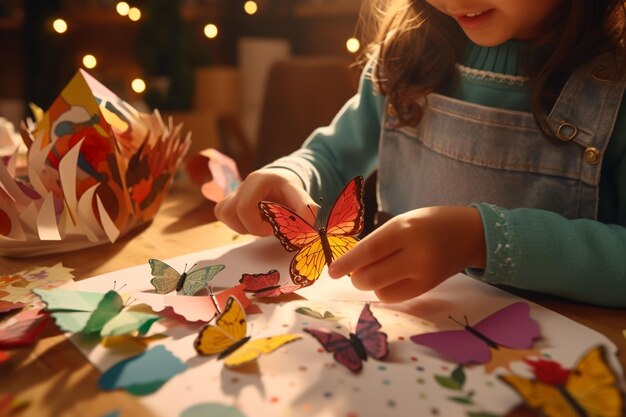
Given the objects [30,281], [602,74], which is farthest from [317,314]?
[602,74]

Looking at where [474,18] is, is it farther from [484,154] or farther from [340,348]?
[340,348]

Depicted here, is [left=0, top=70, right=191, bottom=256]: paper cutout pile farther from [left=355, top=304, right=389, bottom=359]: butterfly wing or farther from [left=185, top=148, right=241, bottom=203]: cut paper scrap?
[left=355, top=304, right=389, bottom=359]: butterfly wing

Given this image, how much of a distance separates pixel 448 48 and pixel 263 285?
1.45 ft

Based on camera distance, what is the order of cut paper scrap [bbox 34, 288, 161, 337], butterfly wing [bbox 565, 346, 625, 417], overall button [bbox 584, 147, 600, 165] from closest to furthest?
butterfly wing [bbox 565, 346, 625, 417] < cut paper scrap [bbox 34, 288, 161, 337] < overall button [bbox 584, 147, 600, 165]

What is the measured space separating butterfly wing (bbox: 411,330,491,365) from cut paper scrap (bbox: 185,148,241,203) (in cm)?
43

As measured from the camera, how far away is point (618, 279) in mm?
532

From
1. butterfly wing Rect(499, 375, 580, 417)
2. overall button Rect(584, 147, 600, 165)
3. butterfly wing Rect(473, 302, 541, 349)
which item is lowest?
butterfly wing Rect(473, 302, 541, 349)

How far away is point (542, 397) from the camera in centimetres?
35

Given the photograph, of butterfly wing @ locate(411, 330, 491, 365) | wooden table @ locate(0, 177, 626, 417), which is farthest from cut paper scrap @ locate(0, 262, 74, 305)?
butterfly wing @ locate(411, 330, 491, 365)

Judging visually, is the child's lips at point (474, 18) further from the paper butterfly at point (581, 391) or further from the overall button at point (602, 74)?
the paper butterfly at point (581, 391)

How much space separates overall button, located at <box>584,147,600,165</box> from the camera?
0.61 meters

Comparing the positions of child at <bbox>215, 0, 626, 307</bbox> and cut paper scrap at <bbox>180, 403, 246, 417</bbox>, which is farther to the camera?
child at <bbox>215, 0, 626, 307</bbox>

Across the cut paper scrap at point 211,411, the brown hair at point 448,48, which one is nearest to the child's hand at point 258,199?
the brown hair at point 448,48

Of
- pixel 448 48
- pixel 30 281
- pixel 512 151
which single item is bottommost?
pixel 30 281
